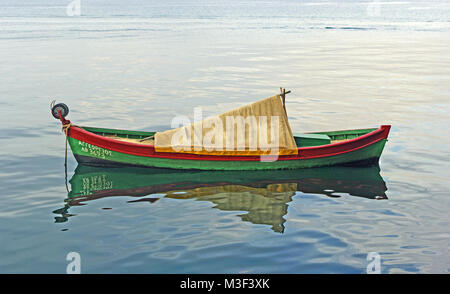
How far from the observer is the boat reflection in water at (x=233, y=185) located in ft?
60.4

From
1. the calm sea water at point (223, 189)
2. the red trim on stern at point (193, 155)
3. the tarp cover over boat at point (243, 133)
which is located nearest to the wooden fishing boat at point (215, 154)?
the red trim on stern at point (193, 155)

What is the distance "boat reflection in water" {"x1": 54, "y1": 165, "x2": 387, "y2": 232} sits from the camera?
60.4ft

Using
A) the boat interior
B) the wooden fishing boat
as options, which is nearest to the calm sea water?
the wooden fishing boat

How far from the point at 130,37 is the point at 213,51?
71.9ft

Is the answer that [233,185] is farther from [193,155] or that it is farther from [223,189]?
[193,155]

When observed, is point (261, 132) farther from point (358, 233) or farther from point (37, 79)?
point (37, 79)

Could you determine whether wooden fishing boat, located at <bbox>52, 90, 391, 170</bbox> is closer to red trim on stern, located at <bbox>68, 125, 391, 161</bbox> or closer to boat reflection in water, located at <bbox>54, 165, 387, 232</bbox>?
red trim on stern, located at <bbox>68, 125, 391, 161</bbox>

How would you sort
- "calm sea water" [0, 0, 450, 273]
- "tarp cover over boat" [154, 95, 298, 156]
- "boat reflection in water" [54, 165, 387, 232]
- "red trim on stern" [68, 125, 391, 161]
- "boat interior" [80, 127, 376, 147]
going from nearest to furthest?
"calm sea water" [0, 0, 450, 273] → "boat reflection in water" [54, 165, 387, 232] → "tarp cover over boat" [154, 95, 298, 156] → "red trim on stern" [68, 125, 391, 161] → "boat interior" [80, 127, 376, 147]

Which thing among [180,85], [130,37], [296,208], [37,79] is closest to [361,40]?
[130,37]

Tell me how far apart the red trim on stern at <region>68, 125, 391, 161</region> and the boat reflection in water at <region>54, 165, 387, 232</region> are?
0.66 meters

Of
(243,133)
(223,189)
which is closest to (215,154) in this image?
(243,133)
